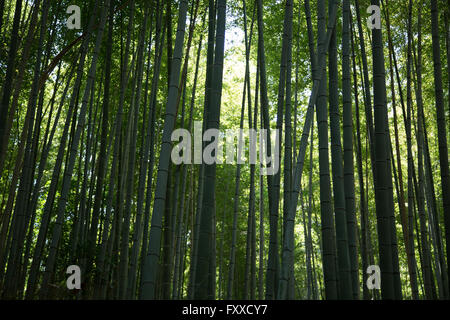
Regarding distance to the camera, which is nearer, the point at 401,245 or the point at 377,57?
the point at 377,57

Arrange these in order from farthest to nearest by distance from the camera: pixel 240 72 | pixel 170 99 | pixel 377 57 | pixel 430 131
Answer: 1. pixel 240 72
2. pixel 430 131
3. pixel 377 57
4. pixel 170 99

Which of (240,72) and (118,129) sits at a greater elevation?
(240,72)

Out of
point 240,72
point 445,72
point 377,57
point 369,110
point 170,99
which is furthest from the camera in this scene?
point 240,72

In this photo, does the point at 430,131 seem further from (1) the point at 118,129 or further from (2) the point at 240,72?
(1) the point at 118,129

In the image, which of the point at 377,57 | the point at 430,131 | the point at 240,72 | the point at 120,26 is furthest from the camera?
the point at 240,72

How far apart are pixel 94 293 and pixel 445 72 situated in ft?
16.4

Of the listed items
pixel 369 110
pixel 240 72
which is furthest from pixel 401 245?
pixel 369 110

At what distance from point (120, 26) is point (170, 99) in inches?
134

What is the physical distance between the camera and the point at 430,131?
24.7 feet
